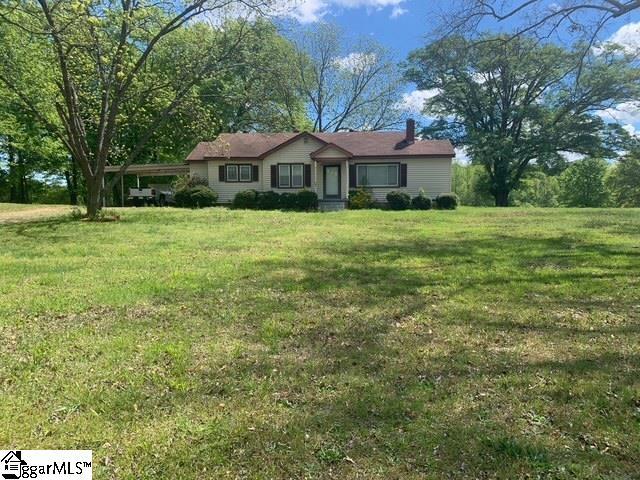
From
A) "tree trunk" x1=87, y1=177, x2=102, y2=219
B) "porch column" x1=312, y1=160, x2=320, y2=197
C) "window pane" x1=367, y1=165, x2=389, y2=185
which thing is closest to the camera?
"tree trunk" x1=87, y1=177, x2=102, y2=219

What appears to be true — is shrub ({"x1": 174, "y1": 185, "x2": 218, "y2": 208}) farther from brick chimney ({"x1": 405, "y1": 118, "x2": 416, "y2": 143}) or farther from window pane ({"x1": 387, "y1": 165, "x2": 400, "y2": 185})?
brick chimney ({"x1": 405, "y1": 118, "x2": 416, "y2": 143})

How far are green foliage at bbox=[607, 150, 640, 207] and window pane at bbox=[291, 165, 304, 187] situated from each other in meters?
24.6

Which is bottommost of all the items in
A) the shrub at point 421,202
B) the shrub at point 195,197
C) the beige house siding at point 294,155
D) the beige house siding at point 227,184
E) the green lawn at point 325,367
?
the green lawn at point 325,367

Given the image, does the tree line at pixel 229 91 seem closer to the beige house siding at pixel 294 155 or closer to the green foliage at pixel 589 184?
the beige house siding at pixel 294 155

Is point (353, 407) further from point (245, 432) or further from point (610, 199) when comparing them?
point (610, 199)

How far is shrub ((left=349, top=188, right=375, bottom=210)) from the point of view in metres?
24.6

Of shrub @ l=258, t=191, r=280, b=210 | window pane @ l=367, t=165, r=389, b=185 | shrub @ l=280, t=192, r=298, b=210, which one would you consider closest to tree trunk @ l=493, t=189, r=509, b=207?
window pane @ l=367, t=165, r=389, b=185

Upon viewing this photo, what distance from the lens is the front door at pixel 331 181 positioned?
26.0 meters

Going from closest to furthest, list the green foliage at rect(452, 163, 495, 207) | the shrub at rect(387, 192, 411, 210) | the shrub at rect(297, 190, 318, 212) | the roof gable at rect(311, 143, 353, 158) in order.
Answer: the shrub at rect(297, 190, 318, 212), the shrub at rect(387, 192, 411, 210), the roof gable at rect(311, 143, 353, 158), the green foliage at rect(452, 163, 495, 207)

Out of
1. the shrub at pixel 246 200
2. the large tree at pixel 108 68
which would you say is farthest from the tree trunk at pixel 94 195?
the shrub at pixel 246 200

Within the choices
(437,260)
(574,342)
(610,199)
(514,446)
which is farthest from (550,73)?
(514,446)

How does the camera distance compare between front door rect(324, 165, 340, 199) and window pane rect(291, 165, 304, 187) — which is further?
front door rect(324, 165, 340, 199)

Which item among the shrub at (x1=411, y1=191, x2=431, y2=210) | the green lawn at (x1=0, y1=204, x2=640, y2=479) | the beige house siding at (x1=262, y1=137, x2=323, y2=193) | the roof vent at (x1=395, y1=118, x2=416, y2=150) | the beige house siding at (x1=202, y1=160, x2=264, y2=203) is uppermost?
the roof vent at (x1=395, y1=118, x2=416, y2=150)

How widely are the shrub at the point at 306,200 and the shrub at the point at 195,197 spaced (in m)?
4.70
